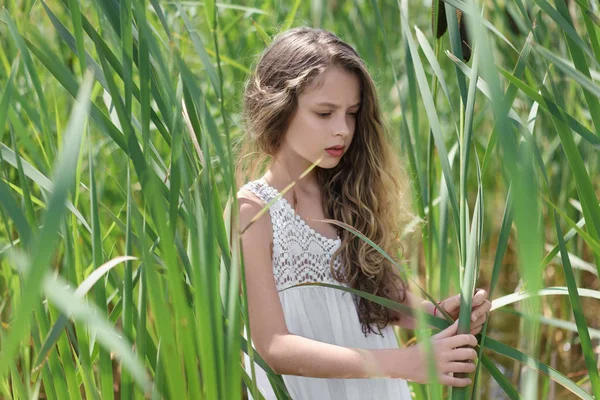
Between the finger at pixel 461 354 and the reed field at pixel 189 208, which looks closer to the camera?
the reed field at pixel 189 208

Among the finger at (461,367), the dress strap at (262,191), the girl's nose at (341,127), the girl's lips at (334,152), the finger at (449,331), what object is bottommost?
the finger at (461,367)

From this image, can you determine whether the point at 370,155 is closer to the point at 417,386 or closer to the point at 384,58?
the point at 417,386

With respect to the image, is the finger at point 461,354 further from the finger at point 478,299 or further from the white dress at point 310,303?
the white dress at point 310,303

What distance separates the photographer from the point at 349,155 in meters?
1.02

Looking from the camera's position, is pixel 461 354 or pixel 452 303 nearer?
pixel 461 354

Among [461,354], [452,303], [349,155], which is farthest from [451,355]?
[349,155]

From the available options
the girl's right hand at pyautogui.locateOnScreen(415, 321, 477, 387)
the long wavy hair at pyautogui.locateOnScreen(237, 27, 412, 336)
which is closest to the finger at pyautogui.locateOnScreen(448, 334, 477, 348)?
the girl's right hand at pyautogui.locateOnScreen(415, 321, 477, 387)

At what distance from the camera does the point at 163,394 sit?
2.25 ft

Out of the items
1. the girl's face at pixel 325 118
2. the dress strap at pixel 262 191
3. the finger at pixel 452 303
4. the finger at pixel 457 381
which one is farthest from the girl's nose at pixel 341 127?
the finger at pixel 457 381

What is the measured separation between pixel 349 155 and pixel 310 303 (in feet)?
0.67

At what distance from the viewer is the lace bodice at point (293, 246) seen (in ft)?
2.97

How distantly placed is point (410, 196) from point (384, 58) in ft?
2.48

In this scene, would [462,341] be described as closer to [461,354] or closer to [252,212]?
[461,354]

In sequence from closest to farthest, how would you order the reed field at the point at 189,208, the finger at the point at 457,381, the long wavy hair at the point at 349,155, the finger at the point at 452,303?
the reed field at the point at 189,208 < the finger at the point at 457,381 < the finger at the point at 452,303 < the long wavy hair at the point at 349,155
